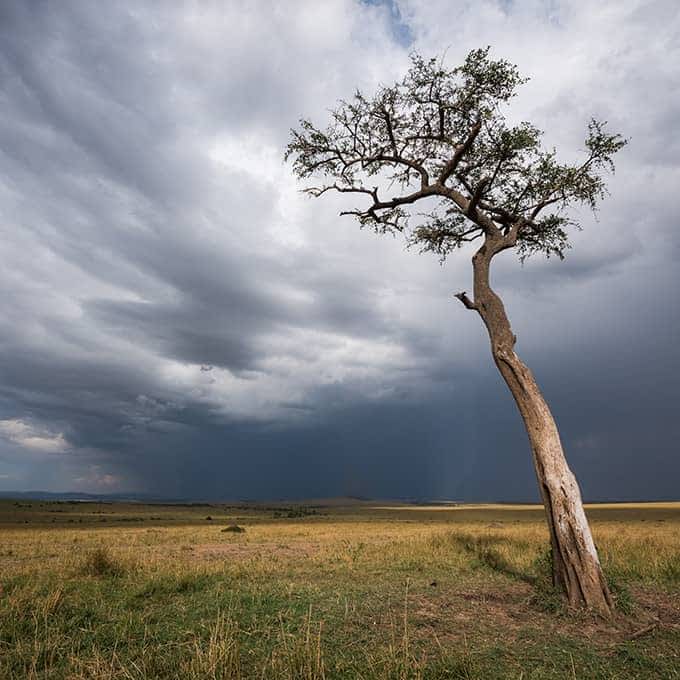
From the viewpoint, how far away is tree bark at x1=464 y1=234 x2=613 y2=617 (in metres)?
9.57

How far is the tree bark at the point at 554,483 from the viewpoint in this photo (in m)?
9.57

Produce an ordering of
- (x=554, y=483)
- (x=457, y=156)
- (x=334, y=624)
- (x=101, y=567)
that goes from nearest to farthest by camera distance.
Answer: (x=334, y=624), (x=554, y=483), (x=457, y=156), (x=101, y=567)

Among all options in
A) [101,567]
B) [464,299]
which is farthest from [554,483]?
[101,567]

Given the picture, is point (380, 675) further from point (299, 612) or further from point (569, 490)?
point (569, 490)

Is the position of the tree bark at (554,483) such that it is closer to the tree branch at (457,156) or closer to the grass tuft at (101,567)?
the tree branch at (457,156)

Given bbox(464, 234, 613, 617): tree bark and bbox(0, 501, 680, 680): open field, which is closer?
bbox(0, 501, 680, 680): open field

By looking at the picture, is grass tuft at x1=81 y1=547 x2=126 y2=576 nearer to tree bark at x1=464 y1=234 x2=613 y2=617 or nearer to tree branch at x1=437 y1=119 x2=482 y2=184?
tree bark at x1=464 y1=234 x2=613 y2=617

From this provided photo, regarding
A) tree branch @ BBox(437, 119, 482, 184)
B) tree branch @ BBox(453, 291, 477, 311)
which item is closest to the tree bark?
tree branch @ BBox(453, 291, 477, 311)

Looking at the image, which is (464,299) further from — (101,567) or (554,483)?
(101,567)

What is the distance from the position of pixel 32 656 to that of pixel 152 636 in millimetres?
1598

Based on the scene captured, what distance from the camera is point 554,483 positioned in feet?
33.7

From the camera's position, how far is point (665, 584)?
1181 centimetres

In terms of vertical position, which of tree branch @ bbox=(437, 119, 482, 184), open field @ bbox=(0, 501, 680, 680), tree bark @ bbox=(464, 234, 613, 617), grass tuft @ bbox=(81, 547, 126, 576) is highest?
tree branch @ bbox=(437, 119, 482, 184)

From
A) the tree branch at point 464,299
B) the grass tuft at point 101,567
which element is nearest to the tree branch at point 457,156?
the tree branch at point 464,299
